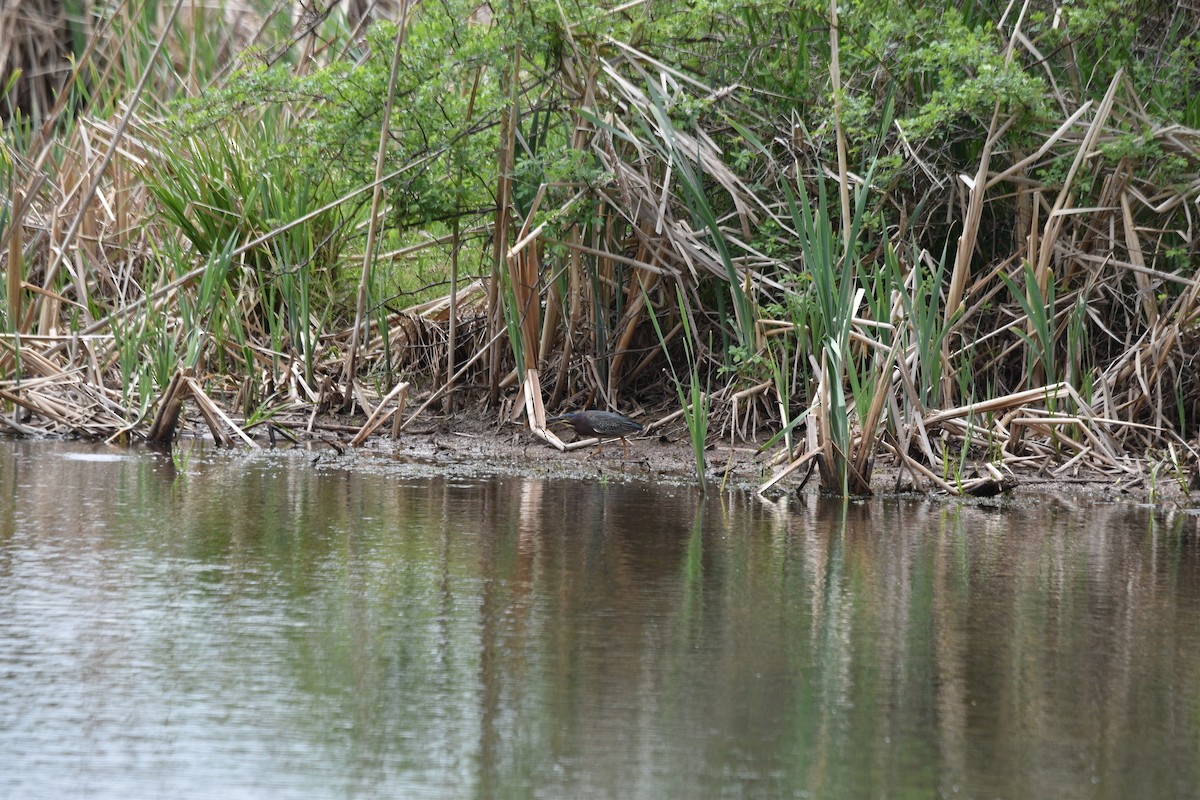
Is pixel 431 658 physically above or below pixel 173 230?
below

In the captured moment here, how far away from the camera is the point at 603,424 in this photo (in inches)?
232

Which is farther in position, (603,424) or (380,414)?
(380,414)

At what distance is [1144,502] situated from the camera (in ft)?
16.2

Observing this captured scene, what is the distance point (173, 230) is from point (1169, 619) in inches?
236

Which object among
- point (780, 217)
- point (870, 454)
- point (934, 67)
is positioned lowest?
point (870, 454)

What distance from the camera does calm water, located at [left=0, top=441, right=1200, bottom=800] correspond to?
1.93 meters

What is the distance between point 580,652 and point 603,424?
3373mm

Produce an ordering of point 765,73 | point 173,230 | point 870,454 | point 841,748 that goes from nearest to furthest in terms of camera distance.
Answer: point 841,748, point 870,454, point 765,73, point 173,230

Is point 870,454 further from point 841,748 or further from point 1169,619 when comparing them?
point 841,748

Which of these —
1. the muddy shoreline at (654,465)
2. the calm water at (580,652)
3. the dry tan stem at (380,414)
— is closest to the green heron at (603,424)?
the muddy shoreline at (654,465)

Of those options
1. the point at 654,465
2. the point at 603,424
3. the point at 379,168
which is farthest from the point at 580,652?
the point at 379,168

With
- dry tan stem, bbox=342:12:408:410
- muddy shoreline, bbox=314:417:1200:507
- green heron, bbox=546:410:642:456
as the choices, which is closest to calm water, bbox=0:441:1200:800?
muddy shoreline, bbox=314:417:1200:507

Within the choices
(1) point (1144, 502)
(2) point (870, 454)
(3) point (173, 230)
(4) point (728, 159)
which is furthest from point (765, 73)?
(3) point (173, 230)

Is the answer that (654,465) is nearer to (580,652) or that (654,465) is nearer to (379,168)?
(379,168)
